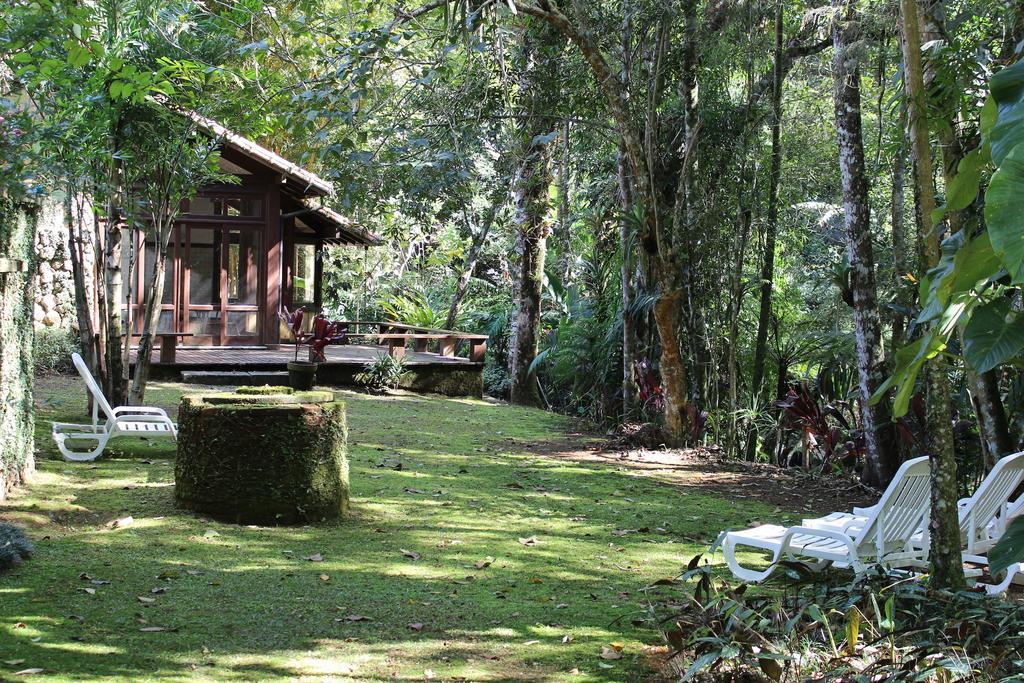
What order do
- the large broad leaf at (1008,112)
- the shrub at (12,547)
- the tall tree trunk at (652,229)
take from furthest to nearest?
1. the tall tree trunk at (652,229)
2. the shrub at (12,547)
3. the large broad leaf at (1008,112)

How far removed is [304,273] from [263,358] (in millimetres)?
9081

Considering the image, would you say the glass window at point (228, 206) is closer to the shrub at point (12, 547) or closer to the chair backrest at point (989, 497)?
the shrub at point (12, 547)

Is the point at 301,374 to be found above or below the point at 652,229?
below

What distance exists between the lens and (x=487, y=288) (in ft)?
87.2

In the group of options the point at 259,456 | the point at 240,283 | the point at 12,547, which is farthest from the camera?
the point at 240,283

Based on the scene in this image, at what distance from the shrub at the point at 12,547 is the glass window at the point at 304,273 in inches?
740

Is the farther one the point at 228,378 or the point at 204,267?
the point at 204,267

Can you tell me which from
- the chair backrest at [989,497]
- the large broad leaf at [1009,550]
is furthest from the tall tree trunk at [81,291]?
the large broad leaf at [1009,550]

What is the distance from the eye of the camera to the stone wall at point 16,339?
22.2ft

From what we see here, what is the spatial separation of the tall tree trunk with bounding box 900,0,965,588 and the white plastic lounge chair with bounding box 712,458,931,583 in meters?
0.50

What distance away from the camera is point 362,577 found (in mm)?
→ 5629

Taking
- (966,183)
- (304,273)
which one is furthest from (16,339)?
(304,273)

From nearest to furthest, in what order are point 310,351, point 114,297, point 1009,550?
point 1009,550, point 114,297, point 310,351

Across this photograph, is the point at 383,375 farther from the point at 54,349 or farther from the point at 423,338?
the point at 54,349
